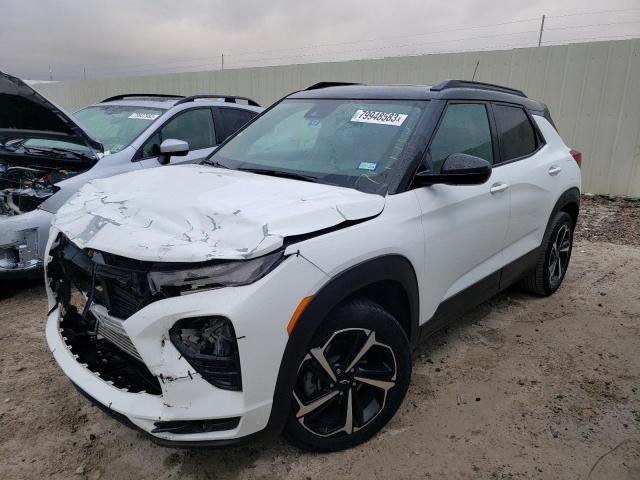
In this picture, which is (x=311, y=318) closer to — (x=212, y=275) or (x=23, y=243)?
(x=212, y=275)

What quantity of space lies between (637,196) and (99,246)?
9.25m

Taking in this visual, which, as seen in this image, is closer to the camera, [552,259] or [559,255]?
[552,259]

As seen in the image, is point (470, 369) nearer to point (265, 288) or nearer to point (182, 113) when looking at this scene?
point (265, 288)

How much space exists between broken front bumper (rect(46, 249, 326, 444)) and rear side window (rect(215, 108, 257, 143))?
420 cm

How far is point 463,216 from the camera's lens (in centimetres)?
283

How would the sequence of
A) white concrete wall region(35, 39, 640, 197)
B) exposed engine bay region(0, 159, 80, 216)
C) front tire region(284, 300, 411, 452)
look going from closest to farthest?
front tire region(284, 300, 411, 452)
exposed engine bay region(0, 159, 80, 216)
white concrete wall region(35, 39, 640, 197)

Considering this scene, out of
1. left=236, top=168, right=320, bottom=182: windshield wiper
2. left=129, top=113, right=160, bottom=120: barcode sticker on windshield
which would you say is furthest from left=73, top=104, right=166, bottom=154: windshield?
left=236, top=168, right=320, bottom=182: windshield wiper

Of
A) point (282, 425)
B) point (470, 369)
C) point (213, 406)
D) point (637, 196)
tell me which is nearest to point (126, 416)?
point (213, 406)

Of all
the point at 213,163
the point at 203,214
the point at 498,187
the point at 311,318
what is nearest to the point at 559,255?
the point at 498,187

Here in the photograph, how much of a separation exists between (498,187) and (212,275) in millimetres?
2132

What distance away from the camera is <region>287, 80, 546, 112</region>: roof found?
9.62 feet

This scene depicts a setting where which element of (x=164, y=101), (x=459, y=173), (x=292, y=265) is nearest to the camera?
(x=292, y=265)

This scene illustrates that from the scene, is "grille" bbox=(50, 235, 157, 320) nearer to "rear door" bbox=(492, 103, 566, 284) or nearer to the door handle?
Answer: the door handle

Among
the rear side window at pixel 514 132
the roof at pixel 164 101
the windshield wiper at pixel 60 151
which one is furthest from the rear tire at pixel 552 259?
the windshield wiper at pixel 60 151
